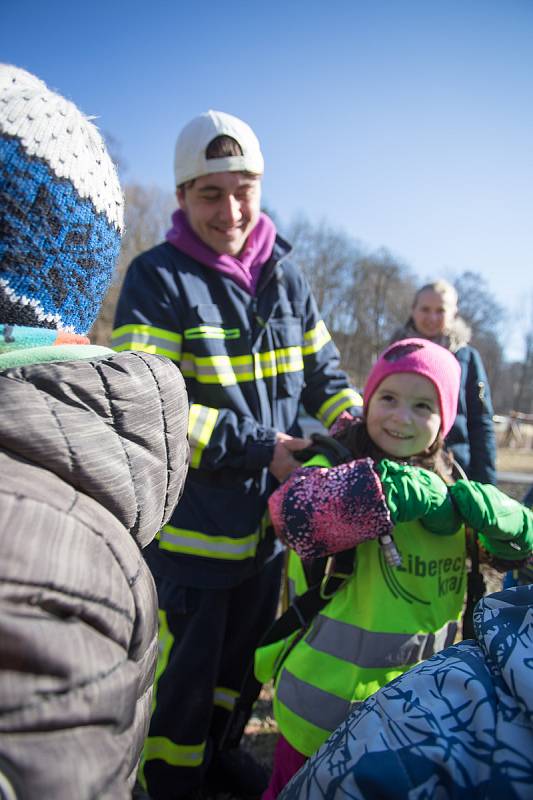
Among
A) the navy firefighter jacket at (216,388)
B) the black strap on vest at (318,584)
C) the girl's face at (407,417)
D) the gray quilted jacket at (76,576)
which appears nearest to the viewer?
the gray quilted jacket at (76,576)

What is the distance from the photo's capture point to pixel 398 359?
1.91 metres

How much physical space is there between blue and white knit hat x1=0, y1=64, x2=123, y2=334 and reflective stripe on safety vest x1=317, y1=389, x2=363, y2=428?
158cm

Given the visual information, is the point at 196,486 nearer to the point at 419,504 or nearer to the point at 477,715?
the point at 419,504

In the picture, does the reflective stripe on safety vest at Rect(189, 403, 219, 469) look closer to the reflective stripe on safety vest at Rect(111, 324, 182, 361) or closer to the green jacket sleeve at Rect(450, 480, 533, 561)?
the reflective stripe on safety vest at Rect(111, 324, 182, 361)

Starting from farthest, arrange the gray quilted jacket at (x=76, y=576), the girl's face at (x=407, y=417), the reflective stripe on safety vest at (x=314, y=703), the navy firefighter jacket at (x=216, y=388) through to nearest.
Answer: the navy firefighter jacket at (x=216, y=388)
the girl's face at (x=407, y=417)
the reflective stripe on safety vest at (x=314, y=703)
the gray quilted jacket at (x=76, y=576)

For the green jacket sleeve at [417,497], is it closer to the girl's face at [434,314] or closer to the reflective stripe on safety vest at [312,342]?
the reflective stripe on safety vest at [312,342]

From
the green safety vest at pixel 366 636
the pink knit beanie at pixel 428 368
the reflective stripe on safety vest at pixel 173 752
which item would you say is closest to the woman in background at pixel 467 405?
the pink knit beanie at pixel 428 368

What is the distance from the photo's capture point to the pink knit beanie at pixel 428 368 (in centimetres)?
185

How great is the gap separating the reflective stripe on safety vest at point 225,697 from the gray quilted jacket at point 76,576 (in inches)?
61.7

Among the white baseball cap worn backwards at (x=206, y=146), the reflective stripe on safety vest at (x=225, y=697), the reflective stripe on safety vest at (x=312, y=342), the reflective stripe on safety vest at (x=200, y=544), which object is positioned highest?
the white baseball cap worn backwards at (x=206, y=146)

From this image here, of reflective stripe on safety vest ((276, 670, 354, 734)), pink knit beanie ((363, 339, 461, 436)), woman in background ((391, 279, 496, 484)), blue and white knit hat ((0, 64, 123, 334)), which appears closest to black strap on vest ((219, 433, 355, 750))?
reflective stripe on safety vest ((276, 670, 354, 734))

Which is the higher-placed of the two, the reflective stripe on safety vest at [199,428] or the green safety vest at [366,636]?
the reflective stripe on safety vest at [199,428]

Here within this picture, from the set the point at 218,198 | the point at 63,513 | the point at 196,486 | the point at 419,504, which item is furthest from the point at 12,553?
the point at 218,198

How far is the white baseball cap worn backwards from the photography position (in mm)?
2027
